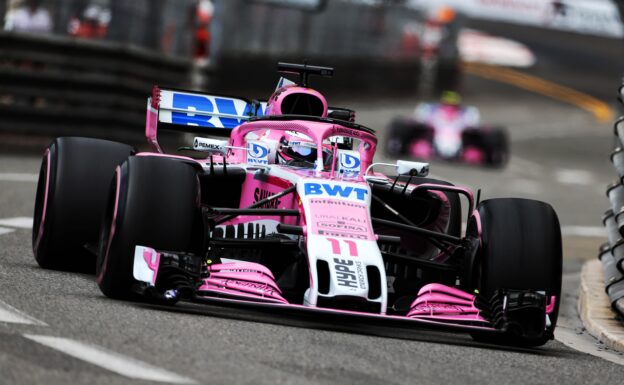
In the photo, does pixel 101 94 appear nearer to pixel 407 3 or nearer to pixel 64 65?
pixel 64 65

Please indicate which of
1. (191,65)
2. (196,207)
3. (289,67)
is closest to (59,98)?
(191,65)

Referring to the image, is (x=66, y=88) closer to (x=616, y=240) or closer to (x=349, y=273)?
(x=616, y=240)

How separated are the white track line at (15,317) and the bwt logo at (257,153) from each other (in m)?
2.77

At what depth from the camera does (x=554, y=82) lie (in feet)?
171

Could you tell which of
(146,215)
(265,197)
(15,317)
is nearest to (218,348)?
(15,317)

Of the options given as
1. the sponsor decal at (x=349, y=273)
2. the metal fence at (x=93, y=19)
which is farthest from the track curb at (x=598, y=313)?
the metal fence at (x=93, y=19)

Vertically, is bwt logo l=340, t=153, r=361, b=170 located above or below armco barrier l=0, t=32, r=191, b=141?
above

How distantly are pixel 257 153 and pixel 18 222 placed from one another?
3357 mm

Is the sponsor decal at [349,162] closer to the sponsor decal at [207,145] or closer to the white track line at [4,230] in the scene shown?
the sponsor decal at [207,145]

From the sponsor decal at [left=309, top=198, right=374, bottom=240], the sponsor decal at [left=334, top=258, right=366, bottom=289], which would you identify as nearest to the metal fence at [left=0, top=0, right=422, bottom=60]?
the sponsor decal at [left=309, top=198, right=374, bottom=240]

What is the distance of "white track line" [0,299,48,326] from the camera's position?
6.80 metres

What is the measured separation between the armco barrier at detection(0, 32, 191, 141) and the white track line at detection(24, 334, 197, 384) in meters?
13.6

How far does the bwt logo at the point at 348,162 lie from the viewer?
31.3ft

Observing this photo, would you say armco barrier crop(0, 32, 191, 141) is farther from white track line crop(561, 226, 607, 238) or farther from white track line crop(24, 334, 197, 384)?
white track line crop(24, 334, 197, 384)
